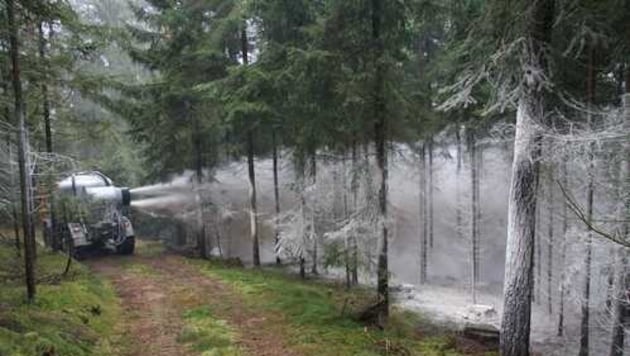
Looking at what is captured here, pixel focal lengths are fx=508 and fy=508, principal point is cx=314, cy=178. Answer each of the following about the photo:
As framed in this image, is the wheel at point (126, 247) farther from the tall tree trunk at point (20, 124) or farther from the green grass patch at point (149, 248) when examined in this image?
the tall tree trunk at point (20, 124)

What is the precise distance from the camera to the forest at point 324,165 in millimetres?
9219

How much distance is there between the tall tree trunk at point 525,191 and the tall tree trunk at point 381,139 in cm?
290

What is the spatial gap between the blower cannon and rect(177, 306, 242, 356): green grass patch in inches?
333

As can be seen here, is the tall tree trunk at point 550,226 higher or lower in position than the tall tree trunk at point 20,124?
lower

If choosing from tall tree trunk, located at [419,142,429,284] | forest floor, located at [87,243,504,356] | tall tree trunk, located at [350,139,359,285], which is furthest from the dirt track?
tall tree trunk, located at [419,142,429,284]

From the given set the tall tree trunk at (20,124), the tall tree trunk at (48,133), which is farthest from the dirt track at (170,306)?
the tall tree trunk at (20,124)

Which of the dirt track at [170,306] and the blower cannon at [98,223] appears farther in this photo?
the blower cannon at [98,223]

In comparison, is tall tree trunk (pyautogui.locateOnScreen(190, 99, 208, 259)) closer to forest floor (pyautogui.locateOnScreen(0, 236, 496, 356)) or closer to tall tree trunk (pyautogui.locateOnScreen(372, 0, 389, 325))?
forest floor (pyautogui.locateOnScreen(0, 236, 496, 356))

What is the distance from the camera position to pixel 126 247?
21375 mm

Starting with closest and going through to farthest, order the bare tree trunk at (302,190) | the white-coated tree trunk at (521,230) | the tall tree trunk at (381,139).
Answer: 1. the white-coated tree trunk at (521,230)
2. the tall tree trunk at (381,139)
3. the bare tree trunk at (302,190)

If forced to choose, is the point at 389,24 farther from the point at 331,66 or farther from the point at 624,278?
the point at 624,278

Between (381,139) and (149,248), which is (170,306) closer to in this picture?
(381,139)

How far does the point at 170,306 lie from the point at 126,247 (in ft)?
31.4

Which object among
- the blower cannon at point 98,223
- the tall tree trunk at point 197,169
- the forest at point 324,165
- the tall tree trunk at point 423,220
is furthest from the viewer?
the tall tree trunk at point 423,220
